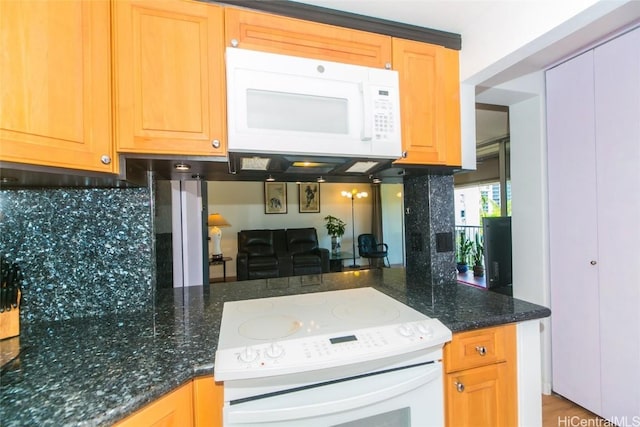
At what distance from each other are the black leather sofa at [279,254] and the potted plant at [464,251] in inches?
95.7

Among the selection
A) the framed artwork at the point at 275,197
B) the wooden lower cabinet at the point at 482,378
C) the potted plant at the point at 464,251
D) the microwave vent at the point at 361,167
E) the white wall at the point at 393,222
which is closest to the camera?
the wooden lower cabinet at the point at 482,378

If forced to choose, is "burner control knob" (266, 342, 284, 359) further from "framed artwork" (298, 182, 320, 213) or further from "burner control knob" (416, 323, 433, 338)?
"framed artwork" (298, 182, 320, 213)

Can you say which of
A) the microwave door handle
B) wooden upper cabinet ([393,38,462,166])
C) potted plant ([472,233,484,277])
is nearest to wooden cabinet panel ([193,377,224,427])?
the microwave door handle

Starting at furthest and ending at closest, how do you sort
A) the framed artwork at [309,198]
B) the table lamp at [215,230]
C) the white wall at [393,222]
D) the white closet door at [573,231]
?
1. the white wall at [393,222]
2. the framed artwork at [309,198]
3. the table lamp at [215,230]
4. the white closet door at [573,231]

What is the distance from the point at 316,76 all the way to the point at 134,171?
33.4 inches

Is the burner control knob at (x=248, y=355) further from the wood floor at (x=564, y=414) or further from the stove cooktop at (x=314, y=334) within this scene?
the wood floor at (x=564, y=414)

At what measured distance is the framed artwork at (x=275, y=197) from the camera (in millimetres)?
6027

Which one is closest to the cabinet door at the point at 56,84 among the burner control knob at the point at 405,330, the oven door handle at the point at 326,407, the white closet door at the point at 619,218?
the oven door handle at the point at 326,407

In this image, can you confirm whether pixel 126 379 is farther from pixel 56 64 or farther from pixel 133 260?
pixel 56 64

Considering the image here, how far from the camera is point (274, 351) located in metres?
0.85

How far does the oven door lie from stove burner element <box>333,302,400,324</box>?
202mm

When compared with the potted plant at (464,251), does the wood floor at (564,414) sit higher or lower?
lower

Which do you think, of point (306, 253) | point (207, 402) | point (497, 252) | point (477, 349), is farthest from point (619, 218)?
point (306, 253)

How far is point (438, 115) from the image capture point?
Answer: 139cm
